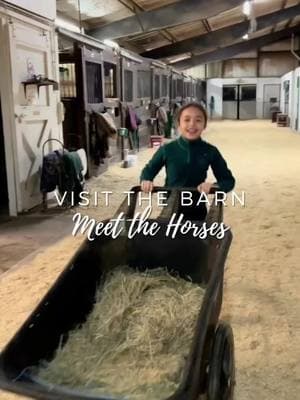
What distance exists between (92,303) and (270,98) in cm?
2064

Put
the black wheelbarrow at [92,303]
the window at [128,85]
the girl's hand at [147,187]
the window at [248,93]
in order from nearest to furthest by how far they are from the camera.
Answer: the black wheelbarrow at [92,303], the girl's hand at [147,187], the window at [128,85], the window at [248,93]

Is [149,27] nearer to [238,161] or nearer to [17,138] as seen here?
[238,161]

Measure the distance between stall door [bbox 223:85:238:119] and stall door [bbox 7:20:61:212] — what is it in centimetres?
1758

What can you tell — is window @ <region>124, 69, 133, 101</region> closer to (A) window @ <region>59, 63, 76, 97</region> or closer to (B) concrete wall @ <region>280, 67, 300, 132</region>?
(A) window @ <region>59, 63, 76, 97</region>

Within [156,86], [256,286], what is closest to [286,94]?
[156,86]

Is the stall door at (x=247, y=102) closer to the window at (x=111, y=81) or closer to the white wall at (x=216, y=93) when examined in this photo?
the white wall at (x=216, y=93)

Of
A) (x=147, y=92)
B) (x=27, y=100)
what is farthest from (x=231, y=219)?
(x=147, y=92)

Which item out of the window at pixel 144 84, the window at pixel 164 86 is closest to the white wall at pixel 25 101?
the window at pixel 144 84

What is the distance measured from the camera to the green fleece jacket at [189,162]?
2.13m

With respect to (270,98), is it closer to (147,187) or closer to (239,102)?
(239,102)

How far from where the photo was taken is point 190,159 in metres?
2.14

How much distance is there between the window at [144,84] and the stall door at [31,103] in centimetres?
471

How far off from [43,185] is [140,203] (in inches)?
36.7

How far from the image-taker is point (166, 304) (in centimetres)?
160
